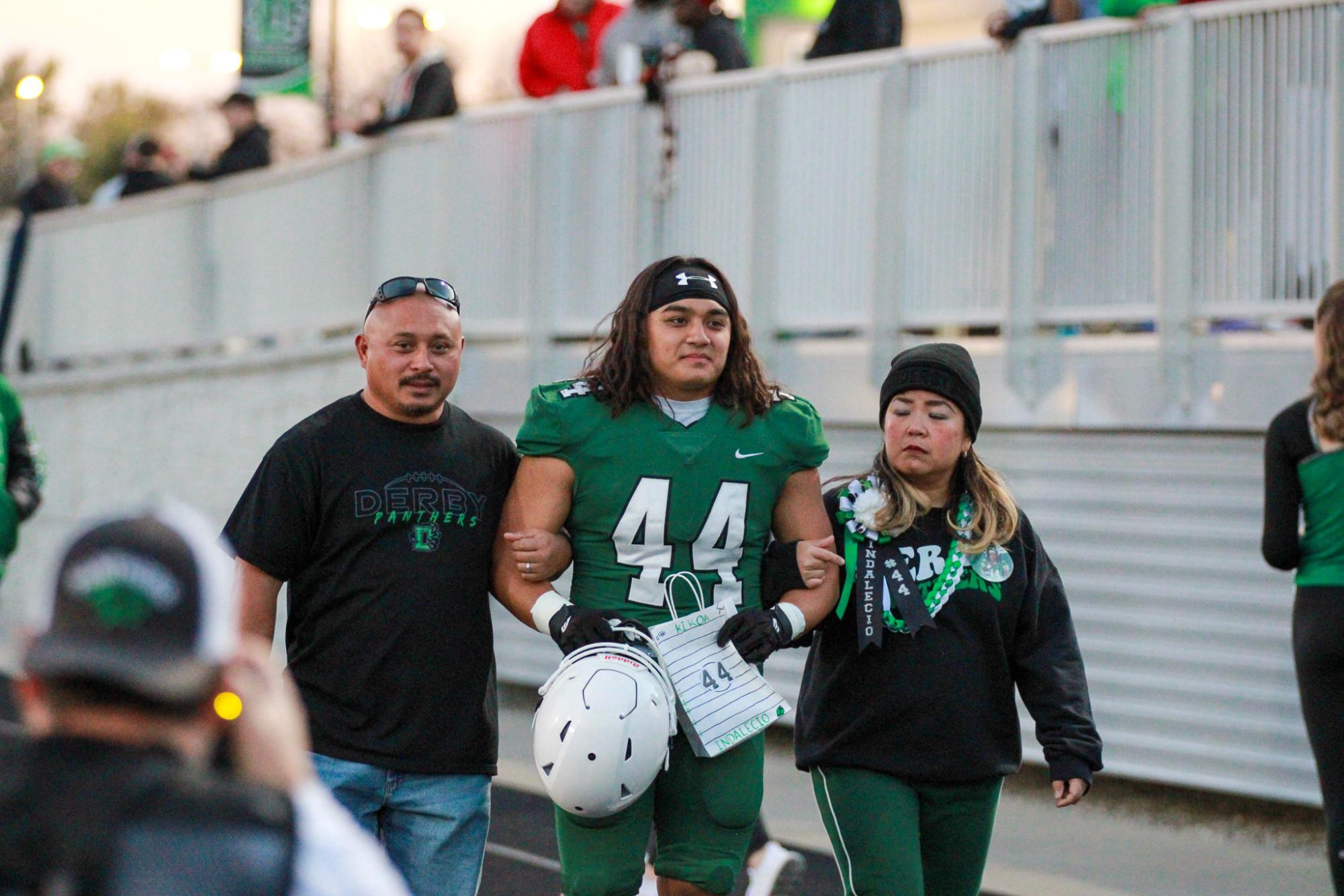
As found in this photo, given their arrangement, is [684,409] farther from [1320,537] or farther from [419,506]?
[1320,537]

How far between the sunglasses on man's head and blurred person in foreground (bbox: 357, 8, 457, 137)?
28.0 feet

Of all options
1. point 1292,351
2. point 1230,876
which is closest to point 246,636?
point 1230,876

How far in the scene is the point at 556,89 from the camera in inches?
510

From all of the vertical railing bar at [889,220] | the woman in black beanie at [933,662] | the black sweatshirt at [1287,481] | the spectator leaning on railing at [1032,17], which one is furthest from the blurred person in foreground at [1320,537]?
the vertical railing bar at [889,220]

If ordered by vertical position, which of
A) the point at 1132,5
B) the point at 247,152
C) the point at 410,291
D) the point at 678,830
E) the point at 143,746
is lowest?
the point at 678,830

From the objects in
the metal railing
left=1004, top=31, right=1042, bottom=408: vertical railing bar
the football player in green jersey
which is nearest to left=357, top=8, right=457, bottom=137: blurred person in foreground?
the metal railing

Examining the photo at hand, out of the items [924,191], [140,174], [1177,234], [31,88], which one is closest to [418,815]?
[1177,234]

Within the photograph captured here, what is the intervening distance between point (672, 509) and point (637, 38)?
7.90m

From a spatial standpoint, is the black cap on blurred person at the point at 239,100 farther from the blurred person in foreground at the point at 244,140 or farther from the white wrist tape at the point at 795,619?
the white wrist tape at the point at 795,619

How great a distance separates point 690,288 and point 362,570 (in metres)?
1.16

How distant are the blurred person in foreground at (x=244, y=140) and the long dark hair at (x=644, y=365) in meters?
11.5

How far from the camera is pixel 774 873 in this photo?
7.01 metres

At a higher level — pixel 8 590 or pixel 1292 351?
pixel 1292 351

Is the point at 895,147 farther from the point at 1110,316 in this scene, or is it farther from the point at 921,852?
the point at 921,852
